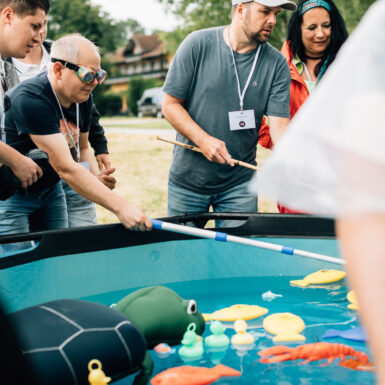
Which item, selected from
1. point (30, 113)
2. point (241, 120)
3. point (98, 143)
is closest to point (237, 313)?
point (241, 120)

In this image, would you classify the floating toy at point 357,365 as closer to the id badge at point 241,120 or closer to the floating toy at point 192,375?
the floating toy at point 192,375

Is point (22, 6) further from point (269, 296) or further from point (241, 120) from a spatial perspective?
point (269, 296)

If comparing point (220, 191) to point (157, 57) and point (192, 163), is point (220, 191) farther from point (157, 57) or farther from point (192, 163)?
point (157, 57)

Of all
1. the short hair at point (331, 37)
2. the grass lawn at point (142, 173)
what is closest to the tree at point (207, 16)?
the grass lawn at point (142, 173)

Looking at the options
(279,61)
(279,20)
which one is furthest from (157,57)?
(279,61)

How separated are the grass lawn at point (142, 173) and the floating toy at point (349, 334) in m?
2.28

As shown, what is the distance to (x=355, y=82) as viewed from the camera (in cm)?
72

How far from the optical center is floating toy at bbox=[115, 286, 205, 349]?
2.03m

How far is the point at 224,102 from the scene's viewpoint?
2.81 m

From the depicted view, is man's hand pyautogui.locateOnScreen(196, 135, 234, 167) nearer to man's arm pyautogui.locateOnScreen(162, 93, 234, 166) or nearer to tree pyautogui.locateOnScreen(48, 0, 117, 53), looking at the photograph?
man's arm pyautogui.locateOnScreen(162, 93, 234, 166)

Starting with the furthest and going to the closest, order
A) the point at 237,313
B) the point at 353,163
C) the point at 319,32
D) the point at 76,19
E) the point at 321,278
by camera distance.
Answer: the point at 76,19
the point at 319,32
the point at 321,278
the point at 237,313
the point at 353,163

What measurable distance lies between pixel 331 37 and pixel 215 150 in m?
0.98

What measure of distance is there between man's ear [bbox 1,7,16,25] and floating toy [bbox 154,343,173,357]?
1396 mm

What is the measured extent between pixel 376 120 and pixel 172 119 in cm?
213
